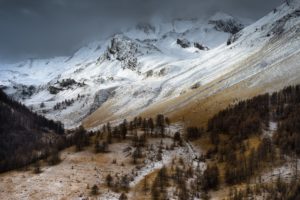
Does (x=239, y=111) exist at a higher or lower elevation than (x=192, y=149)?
higher

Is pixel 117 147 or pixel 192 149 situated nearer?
pixel 117 147

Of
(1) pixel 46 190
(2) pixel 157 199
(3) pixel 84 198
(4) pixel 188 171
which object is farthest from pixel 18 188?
(4) pixel 188 171

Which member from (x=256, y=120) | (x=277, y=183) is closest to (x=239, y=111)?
(x=256, y=120)

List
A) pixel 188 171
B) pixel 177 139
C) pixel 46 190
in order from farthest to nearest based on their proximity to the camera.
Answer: pixel 177 139 < pixel 188 171 < pixel 46 190

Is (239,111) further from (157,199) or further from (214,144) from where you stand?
(157,199)

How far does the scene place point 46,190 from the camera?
7244 cm

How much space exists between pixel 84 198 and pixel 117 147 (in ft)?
117

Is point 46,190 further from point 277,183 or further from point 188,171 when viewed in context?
point 277,183

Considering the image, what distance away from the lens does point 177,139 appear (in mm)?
119062

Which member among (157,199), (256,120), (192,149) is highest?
(256,120)

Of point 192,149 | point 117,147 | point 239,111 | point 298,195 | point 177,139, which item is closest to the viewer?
point 298,195

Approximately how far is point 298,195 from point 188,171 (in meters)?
24.3

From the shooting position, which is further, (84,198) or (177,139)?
(177,139)

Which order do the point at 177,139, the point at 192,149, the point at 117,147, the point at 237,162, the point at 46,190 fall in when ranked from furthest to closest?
1. the point at 177,139
2. the point at 192,149
3. the point at 117,147
4. the point at 237,162
5. the point at 46,190
